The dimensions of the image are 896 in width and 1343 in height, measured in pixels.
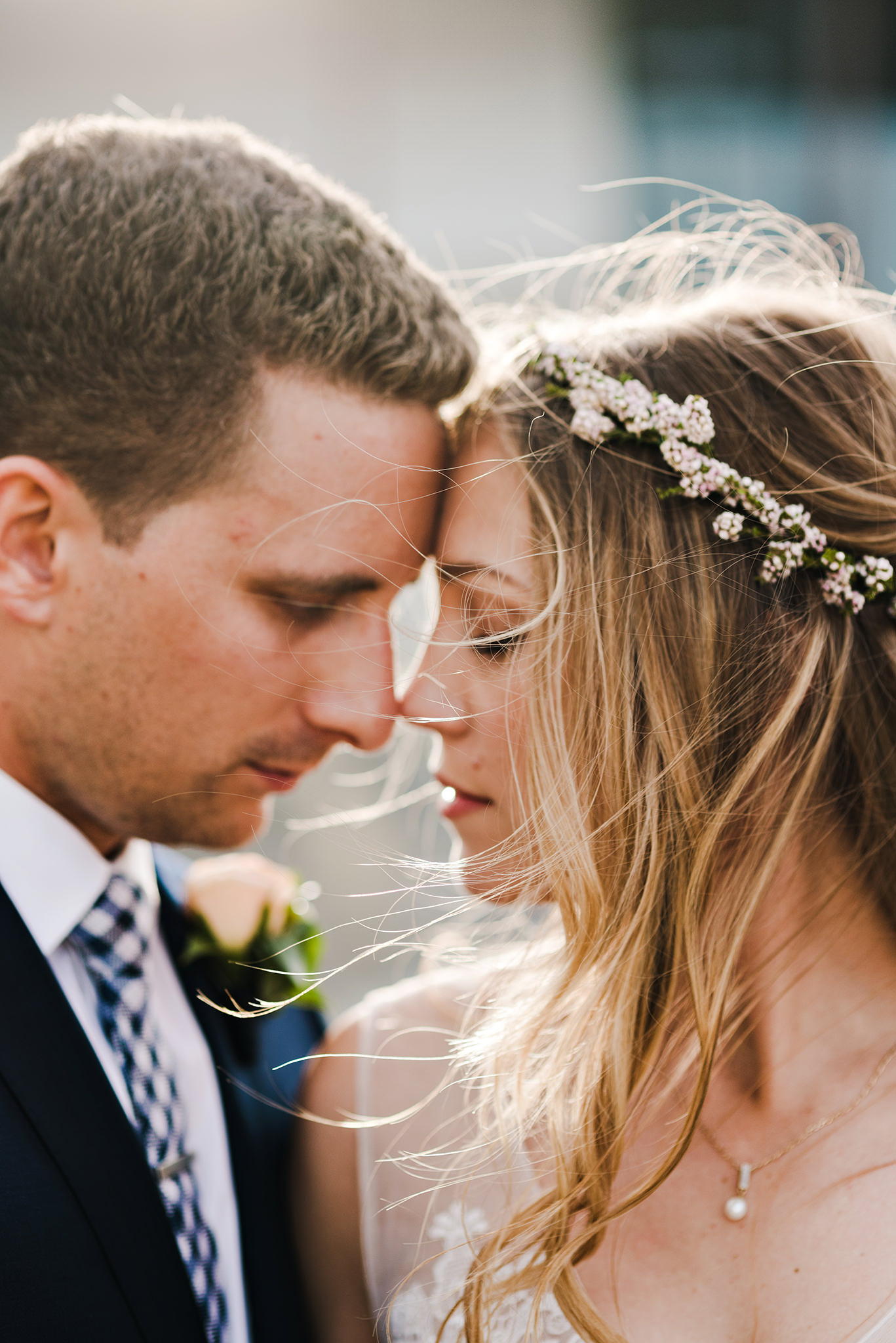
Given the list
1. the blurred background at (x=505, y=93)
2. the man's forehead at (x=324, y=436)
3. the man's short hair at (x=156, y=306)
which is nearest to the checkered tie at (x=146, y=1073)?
the man's short hair at (x=156, y=306)

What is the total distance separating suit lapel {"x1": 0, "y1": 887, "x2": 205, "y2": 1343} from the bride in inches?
15.0

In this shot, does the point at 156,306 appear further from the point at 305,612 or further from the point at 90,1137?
the point at 90,1137

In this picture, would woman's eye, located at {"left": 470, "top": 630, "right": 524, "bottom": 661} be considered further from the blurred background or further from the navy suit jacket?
the blurred background

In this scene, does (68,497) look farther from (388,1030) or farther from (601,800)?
(388,1030)

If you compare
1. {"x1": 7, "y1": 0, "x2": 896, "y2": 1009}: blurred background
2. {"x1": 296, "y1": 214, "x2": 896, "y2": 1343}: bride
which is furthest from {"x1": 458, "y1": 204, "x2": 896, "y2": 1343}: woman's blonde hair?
{"x1": 7, "y1": 0, "x2": 896, "y2": 1009}: blurred background

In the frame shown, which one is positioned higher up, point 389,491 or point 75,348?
point 75,348

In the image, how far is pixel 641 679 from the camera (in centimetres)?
142

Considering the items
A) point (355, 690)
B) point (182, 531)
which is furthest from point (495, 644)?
point (182, 531)

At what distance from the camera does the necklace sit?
4.75 ft

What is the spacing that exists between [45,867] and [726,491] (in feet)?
4.06

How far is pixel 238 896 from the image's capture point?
1851mm

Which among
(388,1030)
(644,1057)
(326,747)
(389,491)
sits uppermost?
(389,491)

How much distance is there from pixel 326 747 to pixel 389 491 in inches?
20.4

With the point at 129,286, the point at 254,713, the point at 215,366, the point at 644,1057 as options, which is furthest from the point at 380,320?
the point at 644,1057
